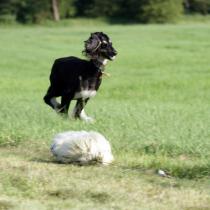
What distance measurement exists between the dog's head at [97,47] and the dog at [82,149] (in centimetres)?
328

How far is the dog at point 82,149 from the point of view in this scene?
6574mm

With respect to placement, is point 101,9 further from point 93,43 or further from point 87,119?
point 87,119

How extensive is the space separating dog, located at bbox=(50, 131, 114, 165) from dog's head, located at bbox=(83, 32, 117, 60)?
328cm

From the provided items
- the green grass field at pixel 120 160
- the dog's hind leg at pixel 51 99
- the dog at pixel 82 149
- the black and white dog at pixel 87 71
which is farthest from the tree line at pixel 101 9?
the dog at pixel 82 149

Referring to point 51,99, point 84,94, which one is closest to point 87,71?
point 84,94

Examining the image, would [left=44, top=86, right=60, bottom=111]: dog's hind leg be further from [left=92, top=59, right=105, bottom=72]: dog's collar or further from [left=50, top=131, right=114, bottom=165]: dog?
[left=50, top=131, right=114, bottom=165]: dog

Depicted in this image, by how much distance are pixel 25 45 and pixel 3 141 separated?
2729cm

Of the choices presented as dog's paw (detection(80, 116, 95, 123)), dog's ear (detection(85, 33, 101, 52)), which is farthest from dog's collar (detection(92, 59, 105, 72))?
dog's paw (detection(80, 116, 95, 123))

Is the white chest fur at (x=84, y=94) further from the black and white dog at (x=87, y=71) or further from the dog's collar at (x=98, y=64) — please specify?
the dog's collar at (x=98, y=64)

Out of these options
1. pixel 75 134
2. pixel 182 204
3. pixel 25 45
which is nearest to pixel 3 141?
pixel 75 134

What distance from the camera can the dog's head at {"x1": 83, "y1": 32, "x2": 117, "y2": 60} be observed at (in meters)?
9.85

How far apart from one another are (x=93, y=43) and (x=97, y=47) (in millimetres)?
78

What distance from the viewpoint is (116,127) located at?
29.9 feet

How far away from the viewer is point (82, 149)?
6.55 meters
